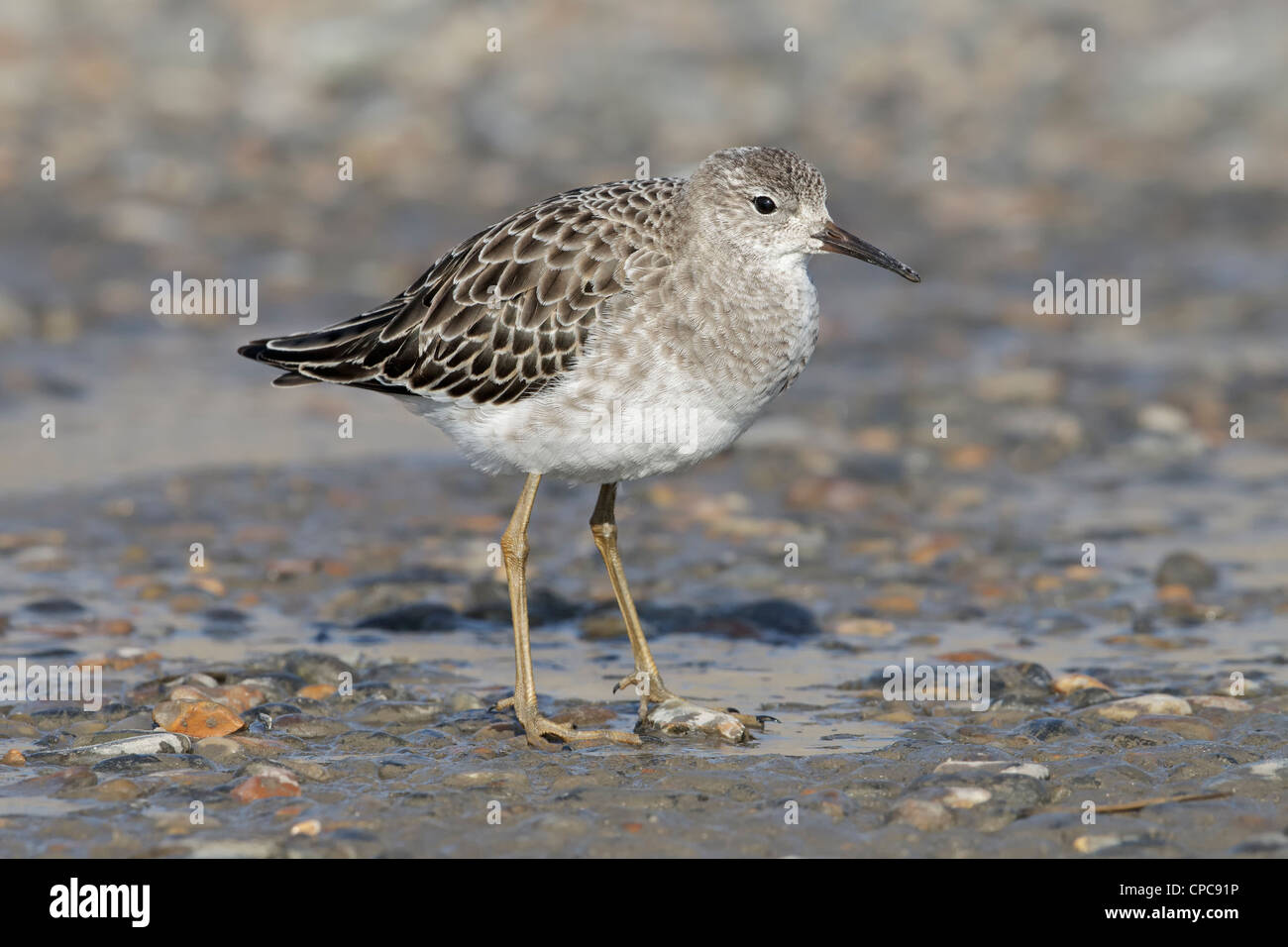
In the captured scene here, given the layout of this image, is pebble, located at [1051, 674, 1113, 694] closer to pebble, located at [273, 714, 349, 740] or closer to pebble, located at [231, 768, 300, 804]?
pebble, located at [273, 714, 349, 740]

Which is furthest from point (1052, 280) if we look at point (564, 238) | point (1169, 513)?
point (564, 238)

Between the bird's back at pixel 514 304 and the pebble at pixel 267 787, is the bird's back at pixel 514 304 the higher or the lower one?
the higher one

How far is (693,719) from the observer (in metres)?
8.75

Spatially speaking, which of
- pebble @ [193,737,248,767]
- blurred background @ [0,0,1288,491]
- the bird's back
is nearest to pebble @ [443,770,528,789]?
pebble @ [193,737,248,767]

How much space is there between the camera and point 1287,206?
20.3m

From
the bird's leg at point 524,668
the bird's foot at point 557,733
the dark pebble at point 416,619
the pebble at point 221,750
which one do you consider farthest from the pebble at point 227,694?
the dark pebble at point 416,619

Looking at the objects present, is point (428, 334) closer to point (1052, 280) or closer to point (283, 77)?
point (1052, 280)

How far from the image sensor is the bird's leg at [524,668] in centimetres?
868

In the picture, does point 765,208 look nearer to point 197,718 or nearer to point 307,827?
point 197,718

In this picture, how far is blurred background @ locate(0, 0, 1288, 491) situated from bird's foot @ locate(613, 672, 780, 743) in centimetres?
538

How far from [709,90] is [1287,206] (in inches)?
281

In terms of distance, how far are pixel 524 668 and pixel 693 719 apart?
91 cm

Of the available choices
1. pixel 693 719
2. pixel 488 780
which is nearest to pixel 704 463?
pixel 693 719

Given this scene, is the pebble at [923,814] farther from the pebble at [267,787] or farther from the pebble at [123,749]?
the pebble at [123,749]
